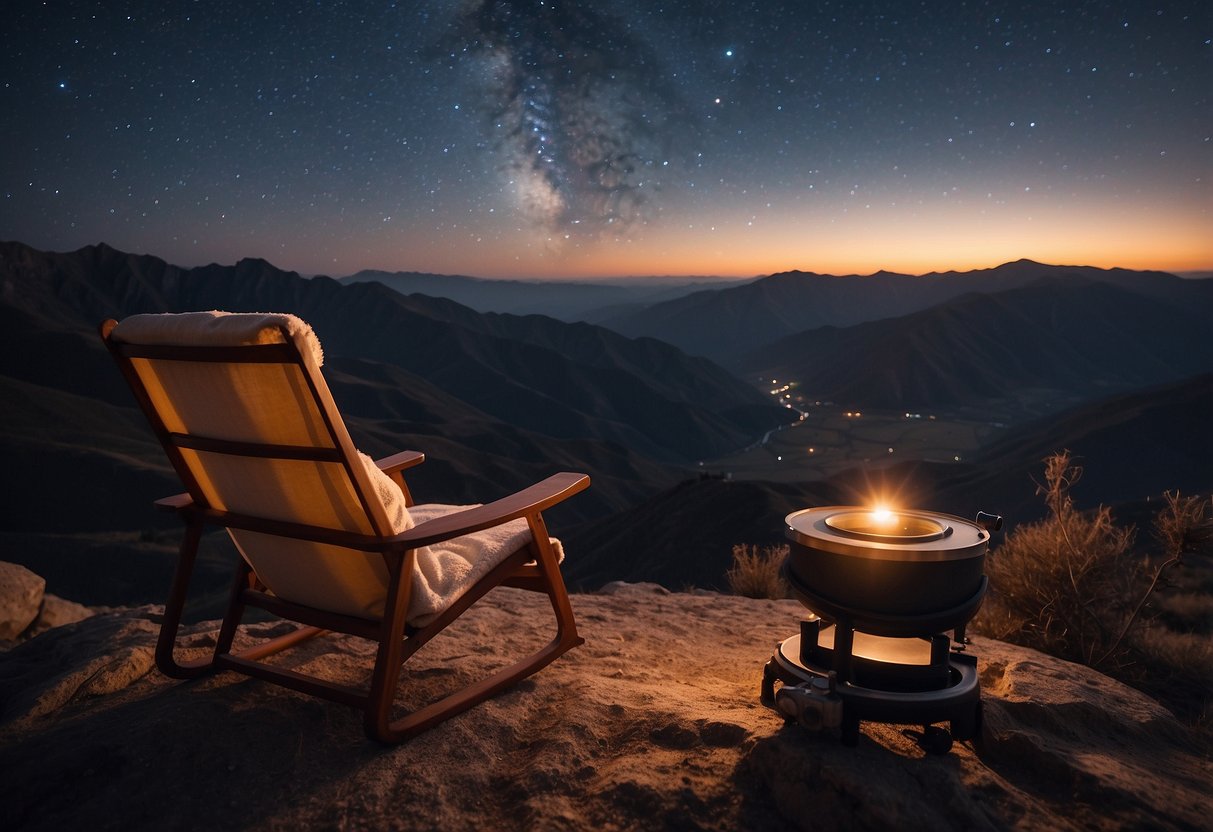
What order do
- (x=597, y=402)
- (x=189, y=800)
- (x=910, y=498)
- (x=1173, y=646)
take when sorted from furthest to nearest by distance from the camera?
1. (x=597, y=402)
2. (x=910, y=498)
3. (x=1173, y=646)
4. (x=189, y=800)

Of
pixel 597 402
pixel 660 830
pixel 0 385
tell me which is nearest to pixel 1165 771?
pixel 660 830

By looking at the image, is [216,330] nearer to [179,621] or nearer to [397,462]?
[179,621]

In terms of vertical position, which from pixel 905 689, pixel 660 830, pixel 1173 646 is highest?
pixel 905 689

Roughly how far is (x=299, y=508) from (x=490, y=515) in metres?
0.61

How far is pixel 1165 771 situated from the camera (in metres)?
2.03

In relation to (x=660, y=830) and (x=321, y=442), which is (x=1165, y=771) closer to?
(x=660, y=830)

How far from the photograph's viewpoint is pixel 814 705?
1.79m

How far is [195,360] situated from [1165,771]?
325 cm

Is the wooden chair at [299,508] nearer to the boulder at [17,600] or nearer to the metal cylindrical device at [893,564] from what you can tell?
the metal cylindrical device at [893,564]

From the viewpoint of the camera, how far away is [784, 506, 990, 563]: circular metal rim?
176cm

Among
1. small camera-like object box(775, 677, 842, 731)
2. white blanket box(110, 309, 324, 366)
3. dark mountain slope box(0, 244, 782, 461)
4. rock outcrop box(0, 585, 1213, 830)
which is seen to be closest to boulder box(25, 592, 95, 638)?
rock outcrop box(0, 585, 1213, 830)

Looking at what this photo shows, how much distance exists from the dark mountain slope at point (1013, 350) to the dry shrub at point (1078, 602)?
396 ft

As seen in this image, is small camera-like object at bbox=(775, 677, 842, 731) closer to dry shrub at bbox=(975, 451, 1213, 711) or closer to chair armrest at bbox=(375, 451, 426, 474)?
chair armrest at bbox=(375, 451, 426, 474)

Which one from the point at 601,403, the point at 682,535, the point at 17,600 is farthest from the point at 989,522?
the point at 601,403
